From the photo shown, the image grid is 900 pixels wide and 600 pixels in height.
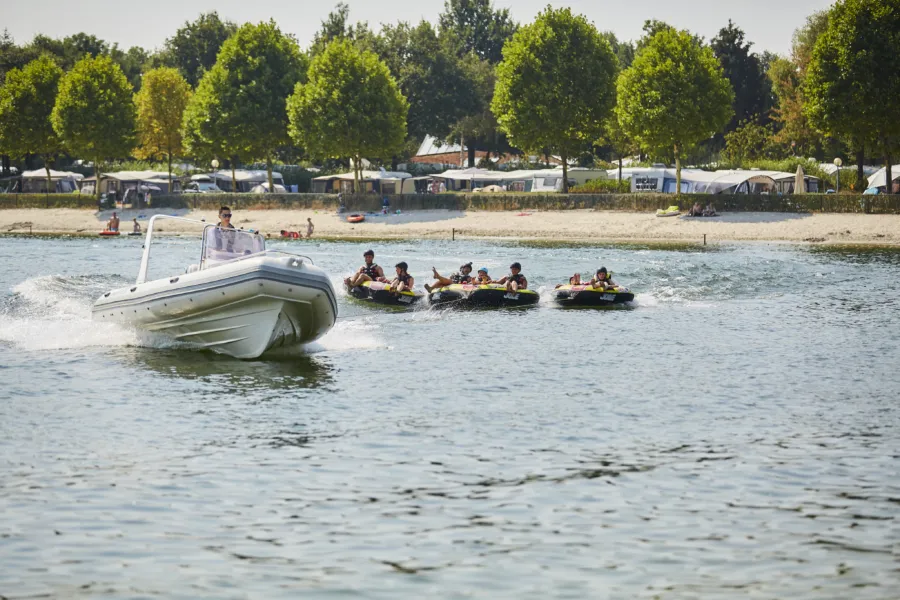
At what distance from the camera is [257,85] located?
90438 mm

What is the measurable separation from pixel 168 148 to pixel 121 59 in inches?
1687

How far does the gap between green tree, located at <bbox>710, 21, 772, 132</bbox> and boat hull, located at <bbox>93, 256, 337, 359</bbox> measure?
8964 cm

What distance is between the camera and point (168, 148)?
104 metres

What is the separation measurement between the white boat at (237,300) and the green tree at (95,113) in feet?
234

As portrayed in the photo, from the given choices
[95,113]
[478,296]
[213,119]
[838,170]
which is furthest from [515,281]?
[95,113]

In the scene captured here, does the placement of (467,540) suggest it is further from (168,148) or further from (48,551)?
(168,148)

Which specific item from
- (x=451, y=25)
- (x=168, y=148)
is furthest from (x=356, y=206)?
(x=451, y=25)

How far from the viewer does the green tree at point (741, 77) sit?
107 metres

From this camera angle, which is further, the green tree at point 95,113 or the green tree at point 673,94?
the green tree at point 95,113

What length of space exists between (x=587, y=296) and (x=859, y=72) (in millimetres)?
40748

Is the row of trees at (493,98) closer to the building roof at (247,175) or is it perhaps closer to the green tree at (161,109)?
the green tree at (161,109)

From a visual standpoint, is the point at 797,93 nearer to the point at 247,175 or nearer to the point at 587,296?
the point at 247,175

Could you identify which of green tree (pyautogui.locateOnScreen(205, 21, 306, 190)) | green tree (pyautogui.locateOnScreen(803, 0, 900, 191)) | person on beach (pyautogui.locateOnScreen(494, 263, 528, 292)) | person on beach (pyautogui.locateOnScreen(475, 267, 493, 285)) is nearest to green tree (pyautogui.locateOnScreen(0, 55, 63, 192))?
green tree (pyautogui.locateOnScreen(205, 21, 306, 190))

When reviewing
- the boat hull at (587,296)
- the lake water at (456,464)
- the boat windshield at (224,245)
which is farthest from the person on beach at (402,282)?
the boat windshield at (224,245)
